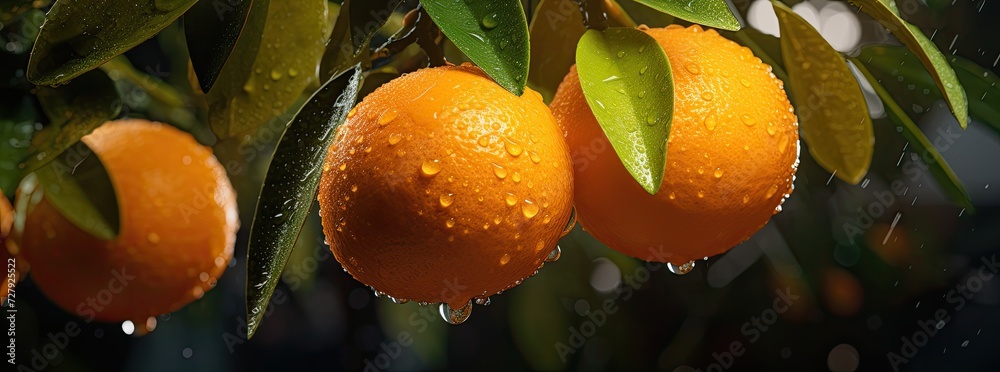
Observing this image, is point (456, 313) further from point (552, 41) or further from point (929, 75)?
point (929, 75)

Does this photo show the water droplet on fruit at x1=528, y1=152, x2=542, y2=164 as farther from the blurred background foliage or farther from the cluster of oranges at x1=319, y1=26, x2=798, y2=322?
the blurred background foliage

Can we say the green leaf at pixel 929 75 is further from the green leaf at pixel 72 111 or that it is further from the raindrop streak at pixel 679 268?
the green leaf at pixel 72 111

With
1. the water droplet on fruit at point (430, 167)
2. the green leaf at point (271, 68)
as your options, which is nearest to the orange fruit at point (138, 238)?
the green leaf at point (271, 68)

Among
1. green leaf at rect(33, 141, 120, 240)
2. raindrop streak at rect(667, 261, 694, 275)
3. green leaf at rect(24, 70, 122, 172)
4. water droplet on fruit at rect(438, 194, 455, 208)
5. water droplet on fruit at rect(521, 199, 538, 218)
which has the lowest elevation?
green leaf at rect(33, 141, 120, 240)

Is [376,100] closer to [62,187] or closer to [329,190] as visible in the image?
[329,190]

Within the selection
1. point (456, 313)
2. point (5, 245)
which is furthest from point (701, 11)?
point (5, 245)

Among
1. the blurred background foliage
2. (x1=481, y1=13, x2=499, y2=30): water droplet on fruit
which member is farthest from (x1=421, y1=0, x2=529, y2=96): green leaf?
the blurred background foliage
